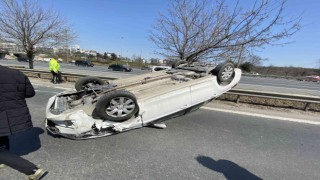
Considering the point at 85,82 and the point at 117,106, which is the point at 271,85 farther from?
the point at 117,106

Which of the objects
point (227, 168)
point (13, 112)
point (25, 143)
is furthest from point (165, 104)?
point (25, 143)

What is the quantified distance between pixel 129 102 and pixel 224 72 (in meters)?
2.59

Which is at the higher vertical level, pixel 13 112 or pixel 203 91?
pixel 203 91

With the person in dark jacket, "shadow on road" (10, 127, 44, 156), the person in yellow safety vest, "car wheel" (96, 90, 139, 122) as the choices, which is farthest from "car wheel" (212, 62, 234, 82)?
the person in yellow safety vest

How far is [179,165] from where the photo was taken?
3320 mm

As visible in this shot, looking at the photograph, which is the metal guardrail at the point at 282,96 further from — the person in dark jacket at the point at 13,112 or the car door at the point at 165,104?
the person in dark jacket at the point at 13,112

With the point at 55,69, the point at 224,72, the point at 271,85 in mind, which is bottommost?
the point at 271,85

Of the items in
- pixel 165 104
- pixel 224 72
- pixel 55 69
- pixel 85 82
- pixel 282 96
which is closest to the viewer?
pixel 165 104

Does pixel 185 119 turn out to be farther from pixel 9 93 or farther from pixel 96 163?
pixel 9 93

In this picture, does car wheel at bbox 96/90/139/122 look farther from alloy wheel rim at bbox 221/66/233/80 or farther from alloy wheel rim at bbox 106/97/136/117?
alloy wheel rim at bbox 221/66/233/80

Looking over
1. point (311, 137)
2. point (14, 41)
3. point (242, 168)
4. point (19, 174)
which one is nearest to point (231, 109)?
point (311, 137)

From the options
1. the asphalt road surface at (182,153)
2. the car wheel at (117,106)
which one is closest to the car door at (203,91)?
the asphalt road surface at (182,153)

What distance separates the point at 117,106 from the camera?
3.86m

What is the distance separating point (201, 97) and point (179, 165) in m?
1.83
